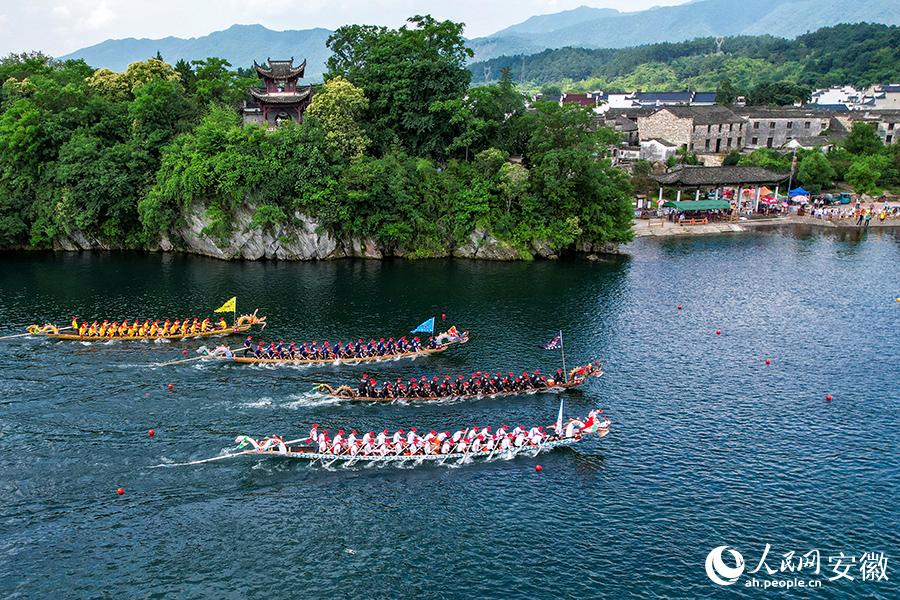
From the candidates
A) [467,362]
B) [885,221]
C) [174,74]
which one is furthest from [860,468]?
[174,74]

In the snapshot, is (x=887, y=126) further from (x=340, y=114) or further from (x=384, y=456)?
(x=384, y=456)

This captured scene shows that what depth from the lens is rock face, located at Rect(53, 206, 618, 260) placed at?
68.7 m

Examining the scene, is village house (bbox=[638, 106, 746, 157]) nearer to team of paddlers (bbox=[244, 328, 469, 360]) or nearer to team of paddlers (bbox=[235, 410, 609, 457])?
team of paddlers (bbox=[244, 328, 469, 360])

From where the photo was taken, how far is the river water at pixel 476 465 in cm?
2478

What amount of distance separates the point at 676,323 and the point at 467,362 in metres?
18.4

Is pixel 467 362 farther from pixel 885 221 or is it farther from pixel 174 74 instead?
pixel 885 221

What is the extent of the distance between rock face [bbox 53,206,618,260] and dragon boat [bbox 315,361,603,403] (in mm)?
31128

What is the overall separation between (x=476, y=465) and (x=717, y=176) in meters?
77.5

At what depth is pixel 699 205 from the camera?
8906cm

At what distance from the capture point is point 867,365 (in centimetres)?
4250

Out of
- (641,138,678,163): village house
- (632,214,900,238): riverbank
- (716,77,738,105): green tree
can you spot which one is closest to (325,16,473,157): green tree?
(632,214,900,238): riverbank

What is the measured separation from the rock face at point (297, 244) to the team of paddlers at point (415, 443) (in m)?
38.7

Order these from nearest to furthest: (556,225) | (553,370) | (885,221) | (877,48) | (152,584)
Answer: (152,584) → (553,370) → (556,225) → (885,221) → (877,48)

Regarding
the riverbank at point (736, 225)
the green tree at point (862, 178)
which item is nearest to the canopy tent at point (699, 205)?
the riverbank at point (736, 225)
